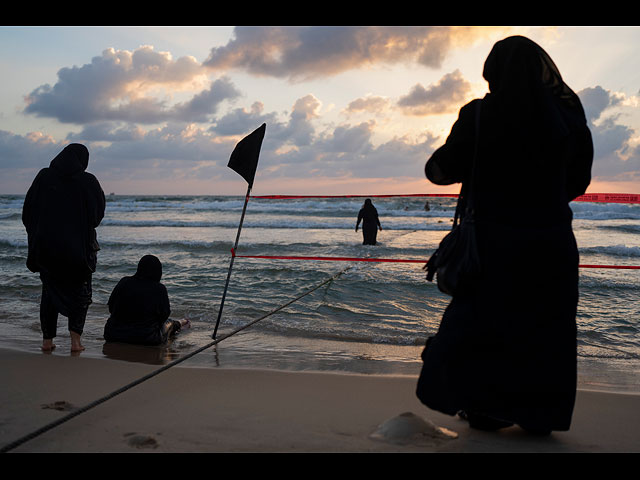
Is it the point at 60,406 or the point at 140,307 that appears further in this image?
the point at 140,307

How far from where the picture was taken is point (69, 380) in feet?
11.9

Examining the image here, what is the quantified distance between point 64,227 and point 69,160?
1.76 feet

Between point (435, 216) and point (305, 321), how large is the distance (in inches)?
913

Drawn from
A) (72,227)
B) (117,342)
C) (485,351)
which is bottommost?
(117,342)

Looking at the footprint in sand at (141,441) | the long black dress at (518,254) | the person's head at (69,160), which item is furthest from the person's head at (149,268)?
the long black dress at (518,254)

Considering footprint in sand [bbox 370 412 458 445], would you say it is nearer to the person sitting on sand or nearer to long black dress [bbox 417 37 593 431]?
long black dress [bbox 417 37 593 431]

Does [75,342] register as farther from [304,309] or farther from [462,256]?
[462,256]

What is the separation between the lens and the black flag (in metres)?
4.70

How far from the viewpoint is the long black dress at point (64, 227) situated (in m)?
4.27

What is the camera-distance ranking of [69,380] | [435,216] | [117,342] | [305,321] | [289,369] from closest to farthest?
[69,380] → [289,369] → [117,342] → [305,321] → [435,216]

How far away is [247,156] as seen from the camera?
475 cm

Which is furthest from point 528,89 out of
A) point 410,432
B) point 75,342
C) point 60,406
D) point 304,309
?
point 304,309
